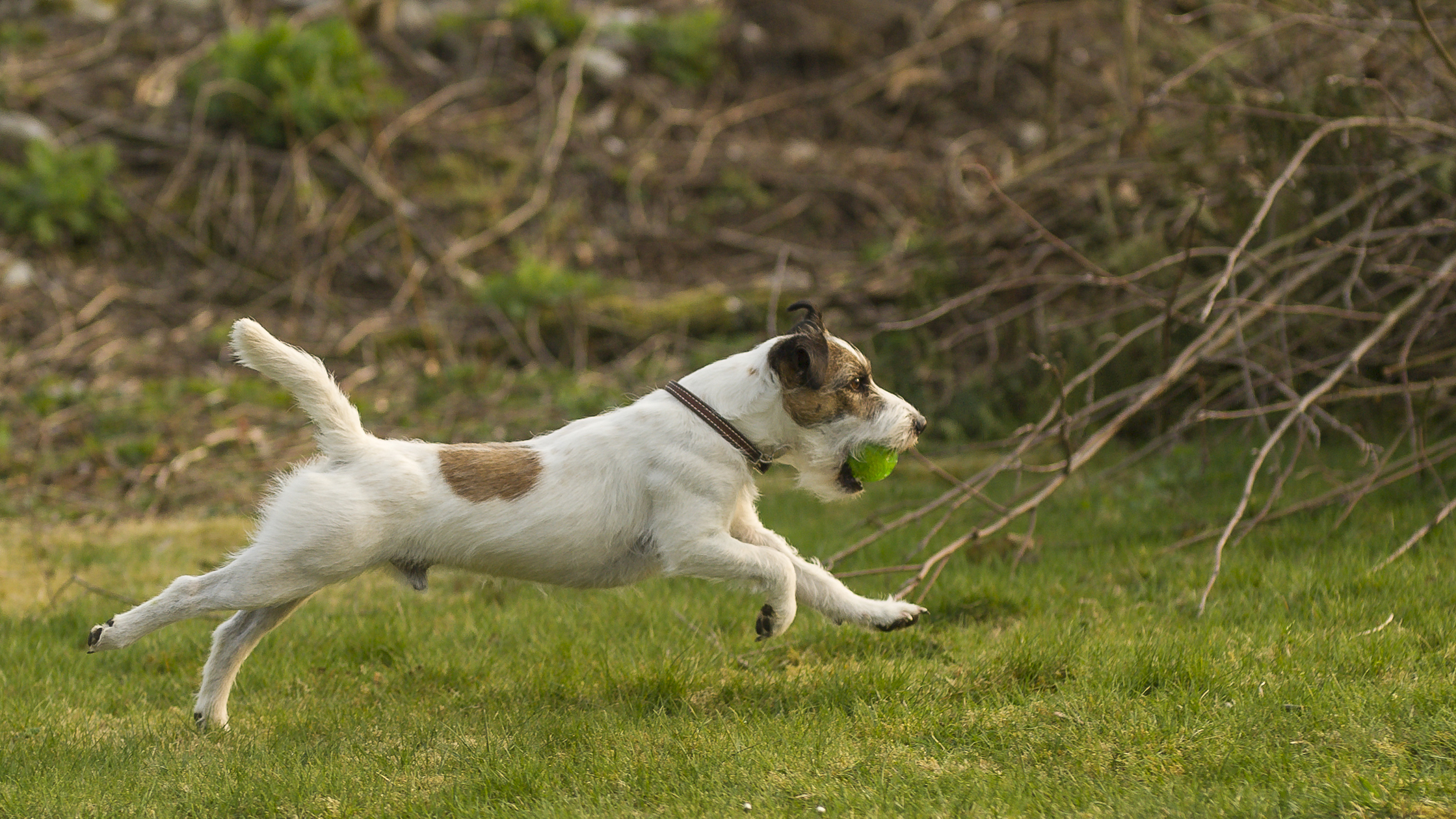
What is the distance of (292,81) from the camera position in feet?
48.7

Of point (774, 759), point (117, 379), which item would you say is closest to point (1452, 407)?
point (774, 759)

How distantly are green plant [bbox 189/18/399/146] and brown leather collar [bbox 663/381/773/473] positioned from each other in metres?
10.6

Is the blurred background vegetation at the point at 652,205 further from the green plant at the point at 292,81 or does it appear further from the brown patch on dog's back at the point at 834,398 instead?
the brown patch on dog's back at the point at 834,398

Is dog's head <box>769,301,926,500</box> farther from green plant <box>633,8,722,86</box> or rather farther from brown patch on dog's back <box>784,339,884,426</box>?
green plant <box>633,8,722,86</box>

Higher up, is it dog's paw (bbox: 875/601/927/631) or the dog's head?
the dog's head

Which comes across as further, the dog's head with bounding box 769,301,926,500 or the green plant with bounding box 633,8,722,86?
the green plant with bounding box 633,8,722,86

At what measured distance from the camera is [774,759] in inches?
179

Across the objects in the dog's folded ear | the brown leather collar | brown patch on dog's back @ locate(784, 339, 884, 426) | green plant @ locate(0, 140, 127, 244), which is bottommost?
green plant @ locate(0, 140, 127, 244)

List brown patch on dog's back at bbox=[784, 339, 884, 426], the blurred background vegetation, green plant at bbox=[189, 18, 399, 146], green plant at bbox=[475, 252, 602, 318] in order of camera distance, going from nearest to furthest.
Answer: brown patch on dog's back at bbox=[784, 339, 884, 426] < the blurred background vegetation < green plant at bbox=[475, 252, 602, 318] < green plant at bbox=[189, 18, 399, 146]

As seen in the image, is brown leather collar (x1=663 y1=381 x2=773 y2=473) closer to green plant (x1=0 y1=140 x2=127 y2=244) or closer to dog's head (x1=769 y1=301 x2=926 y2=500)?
dog's head (x1=769 y1=301 x2=926 y2=500)

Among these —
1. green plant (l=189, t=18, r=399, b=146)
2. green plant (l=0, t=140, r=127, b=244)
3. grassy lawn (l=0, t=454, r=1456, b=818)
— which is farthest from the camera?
green plant (l=189, t=18, r=399, b=146)

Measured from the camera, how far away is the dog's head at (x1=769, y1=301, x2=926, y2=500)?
5.23m

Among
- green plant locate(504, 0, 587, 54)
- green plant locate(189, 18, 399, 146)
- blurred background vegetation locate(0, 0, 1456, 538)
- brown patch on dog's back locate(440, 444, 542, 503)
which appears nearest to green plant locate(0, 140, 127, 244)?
blurred background vegetation locate(0, 0, 1456, 538)

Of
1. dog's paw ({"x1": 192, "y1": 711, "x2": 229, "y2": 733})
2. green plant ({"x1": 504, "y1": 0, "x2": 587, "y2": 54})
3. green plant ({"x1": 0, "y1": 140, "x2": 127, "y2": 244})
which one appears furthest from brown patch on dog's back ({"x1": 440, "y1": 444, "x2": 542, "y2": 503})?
green plant ({"x1": 504, "y1": 0, "x2": 587, "y2": 54})
